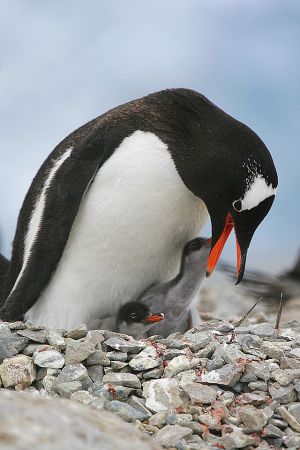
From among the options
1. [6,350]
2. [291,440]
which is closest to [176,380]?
[291,440]

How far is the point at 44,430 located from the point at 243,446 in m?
1.42

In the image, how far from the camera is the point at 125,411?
12.3ft

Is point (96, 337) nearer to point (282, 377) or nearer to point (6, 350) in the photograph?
point (6, 350)

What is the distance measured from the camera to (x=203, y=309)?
32.8 feet

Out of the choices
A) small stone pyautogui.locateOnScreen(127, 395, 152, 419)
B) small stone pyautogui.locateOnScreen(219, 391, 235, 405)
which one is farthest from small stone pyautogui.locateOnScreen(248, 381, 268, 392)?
small stone pyautogui.locateOnScreen(127, 395, 152, 419)

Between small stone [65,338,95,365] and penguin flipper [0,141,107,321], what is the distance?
1.30m

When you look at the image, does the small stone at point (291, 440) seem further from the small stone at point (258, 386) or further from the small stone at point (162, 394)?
the small stone at point (162, 394)

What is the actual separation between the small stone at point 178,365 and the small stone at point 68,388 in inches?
18.2

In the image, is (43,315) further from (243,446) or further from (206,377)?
(243,446)

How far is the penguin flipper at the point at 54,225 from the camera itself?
548 centimetres

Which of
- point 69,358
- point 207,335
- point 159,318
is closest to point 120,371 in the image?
point 69,358

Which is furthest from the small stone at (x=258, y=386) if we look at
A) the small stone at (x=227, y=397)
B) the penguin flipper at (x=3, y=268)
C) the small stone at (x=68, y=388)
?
the penguin flipper at (x=3, y=268)

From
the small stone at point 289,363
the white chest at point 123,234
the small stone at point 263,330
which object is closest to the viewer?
the small stone at point 289,363

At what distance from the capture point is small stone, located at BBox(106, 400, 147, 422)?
12.3 ft
